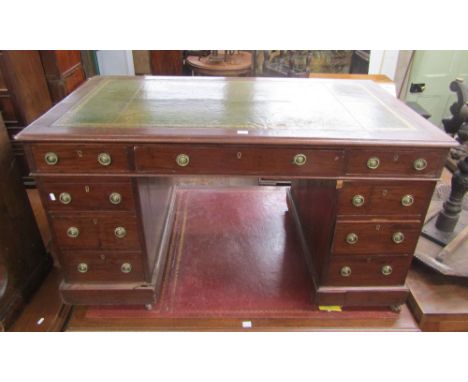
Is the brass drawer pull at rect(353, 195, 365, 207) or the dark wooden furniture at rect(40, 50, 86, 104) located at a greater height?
the dark wooden furniture at rect(40, 50, 86, 104)

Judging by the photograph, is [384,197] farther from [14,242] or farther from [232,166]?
[14,242]

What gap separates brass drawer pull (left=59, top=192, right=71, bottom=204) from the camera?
1.31 meters

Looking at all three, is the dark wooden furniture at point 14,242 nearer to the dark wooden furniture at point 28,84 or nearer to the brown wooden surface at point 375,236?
the dark wooden furniture at point 28,84

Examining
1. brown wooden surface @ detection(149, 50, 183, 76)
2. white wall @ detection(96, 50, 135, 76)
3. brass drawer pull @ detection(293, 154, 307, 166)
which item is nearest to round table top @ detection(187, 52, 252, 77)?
brown wooden surface @ detection(149, 50, 183, 76)

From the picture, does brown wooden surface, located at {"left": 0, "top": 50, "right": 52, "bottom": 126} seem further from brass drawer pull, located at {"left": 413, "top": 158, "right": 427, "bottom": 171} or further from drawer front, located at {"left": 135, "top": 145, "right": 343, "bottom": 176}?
brass drawer pull, located at {"left": 413, "top": 158, "right": 427, "bottom": 171}

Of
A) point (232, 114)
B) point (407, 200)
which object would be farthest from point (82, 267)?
point (407, 200)

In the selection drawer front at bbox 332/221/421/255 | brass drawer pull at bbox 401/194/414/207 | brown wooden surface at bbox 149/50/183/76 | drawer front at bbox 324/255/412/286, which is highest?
brown wooden surface at bbox 149/50/183/76

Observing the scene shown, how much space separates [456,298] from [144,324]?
1433 millimetres

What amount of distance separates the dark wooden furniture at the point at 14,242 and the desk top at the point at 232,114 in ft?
1.22

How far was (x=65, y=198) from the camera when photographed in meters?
1.32

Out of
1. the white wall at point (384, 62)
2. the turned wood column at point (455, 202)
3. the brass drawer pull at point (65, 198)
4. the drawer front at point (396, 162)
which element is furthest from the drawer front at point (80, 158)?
the white wall at point (384, 62)

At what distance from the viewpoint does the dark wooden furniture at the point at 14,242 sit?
146cm

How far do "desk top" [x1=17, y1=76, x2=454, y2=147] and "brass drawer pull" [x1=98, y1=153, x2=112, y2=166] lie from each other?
2.6 inches

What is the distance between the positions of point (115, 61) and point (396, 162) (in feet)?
9.56
